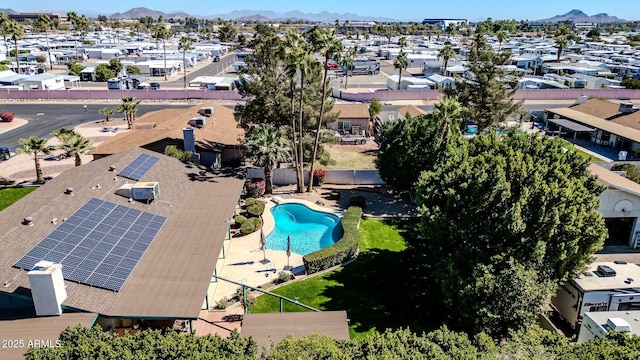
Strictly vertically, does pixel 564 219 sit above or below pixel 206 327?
above

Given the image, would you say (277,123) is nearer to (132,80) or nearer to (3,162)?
(3,162)

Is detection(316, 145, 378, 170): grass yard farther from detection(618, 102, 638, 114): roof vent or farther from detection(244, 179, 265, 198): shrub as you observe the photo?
detection(618, 102, 638, 114): roof vent

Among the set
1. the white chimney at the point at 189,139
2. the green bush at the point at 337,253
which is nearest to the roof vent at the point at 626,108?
the green bush at the point at 337,253

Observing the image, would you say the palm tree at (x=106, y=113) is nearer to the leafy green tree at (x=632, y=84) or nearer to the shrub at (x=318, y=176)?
the shrub at (x=318, y=176)

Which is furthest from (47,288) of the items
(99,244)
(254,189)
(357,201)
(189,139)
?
(357,201)

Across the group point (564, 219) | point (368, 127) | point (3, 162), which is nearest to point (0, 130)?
point (3, 162)

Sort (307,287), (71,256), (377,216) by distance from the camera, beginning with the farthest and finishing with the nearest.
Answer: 1. (377,216)
2. (307,287)
3. (71,256)

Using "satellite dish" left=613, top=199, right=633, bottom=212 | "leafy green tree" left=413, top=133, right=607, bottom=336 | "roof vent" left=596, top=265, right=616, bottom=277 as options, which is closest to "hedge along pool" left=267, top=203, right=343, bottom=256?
"leafy green tree" left=413, top=133, right=607, bottom=336
